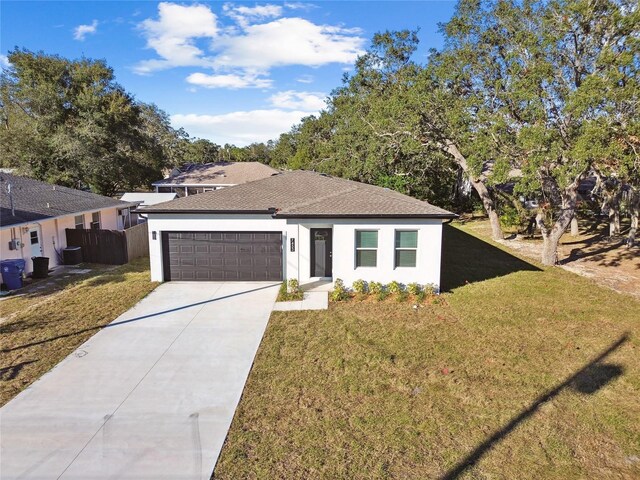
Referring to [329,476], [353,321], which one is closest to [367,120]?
[353,321]

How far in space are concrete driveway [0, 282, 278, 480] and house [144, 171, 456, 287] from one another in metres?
3.51

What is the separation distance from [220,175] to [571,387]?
40.2 meters

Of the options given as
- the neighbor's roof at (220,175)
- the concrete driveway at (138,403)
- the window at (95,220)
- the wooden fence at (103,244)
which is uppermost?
the neighbor's roof at (220,175)

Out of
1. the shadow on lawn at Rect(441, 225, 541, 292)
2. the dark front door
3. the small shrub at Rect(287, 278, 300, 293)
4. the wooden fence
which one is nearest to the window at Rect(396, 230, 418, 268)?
the shadow on lawn at Rect(441, 225, 541, 292)

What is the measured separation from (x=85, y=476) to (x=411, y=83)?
21204 mm

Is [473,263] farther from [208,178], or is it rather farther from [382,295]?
[208,178]

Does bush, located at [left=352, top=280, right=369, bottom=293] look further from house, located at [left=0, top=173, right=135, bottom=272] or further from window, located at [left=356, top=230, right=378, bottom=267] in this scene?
house, located at [left=0, top=173, right=135, bottom=272]

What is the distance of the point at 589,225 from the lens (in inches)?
1137

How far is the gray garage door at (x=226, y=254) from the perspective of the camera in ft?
49.5

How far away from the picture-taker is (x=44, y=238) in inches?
679

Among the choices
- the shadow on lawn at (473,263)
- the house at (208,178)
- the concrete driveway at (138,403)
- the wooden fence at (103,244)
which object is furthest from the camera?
the house at (208,178)

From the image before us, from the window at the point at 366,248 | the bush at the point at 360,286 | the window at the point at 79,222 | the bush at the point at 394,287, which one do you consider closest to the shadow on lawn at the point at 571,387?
the bush at the point at 394,287

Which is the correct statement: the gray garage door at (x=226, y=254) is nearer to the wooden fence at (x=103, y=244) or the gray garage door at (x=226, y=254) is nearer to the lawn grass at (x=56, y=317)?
the lawn grass at (x=56, y=317)

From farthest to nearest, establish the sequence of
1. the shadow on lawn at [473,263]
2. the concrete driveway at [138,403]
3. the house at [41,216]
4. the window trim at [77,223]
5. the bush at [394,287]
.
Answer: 1. the window trim at [77,223]
2. the shadow on lawn at [473,263]
3. the house at [41,216]
4. the bush at [394,287]
5. the concrete driveway at [138,403]
